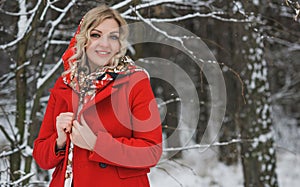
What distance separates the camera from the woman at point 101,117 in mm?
2281

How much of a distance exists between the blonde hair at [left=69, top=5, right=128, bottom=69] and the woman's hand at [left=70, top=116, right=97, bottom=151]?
1.26 ft

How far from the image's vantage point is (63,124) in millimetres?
2301

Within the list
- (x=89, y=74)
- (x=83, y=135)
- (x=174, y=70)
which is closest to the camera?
(x=83, y=135)

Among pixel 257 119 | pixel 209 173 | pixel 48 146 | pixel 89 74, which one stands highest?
pixel 89 74

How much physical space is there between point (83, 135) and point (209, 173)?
6.87m

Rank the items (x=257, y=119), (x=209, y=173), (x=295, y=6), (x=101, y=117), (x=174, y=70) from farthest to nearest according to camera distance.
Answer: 1. (x=209, y=173)
2. (x=174, y=70)
3. (x=257, y=119)
4. (x=295, y=6)
5. (x=101, y=117)

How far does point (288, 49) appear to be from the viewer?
929 centimetres

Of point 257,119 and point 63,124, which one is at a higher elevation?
point 63,124

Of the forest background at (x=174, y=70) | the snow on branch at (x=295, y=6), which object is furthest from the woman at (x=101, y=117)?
the snow on branch at (x=295, y=6)

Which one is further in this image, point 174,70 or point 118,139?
point 174,70

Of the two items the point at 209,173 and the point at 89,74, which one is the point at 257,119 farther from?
the point at 209,173

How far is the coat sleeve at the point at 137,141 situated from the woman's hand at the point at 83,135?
0.03 metres

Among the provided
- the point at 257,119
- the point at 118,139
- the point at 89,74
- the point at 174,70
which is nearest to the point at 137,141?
the point at 118,139

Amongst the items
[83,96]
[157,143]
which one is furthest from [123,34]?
[157,143]
